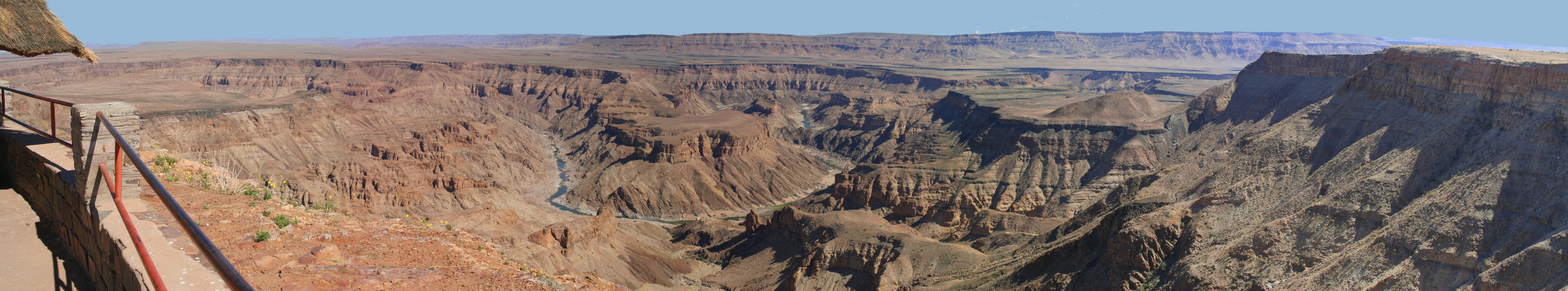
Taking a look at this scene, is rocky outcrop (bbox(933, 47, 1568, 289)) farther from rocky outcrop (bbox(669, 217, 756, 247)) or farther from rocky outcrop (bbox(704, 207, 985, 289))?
rocky outcrop (bbox(669, 217, 756, 247))

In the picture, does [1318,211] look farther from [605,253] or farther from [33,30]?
[33,30]

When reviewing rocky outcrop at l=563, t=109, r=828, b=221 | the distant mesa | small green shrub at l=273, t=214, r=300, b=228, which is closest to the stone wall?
small green shrub at l=273, t=214, r=300, b=228

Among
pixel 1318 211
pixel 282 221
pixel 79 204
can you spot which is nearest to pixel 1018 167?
pixel 1318 211

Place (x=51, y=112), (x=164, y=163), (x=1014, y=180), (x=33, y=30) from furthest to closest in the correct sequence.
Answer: (x=1014, y=180) < (x=164, y=163) < (x=51, y=112) < (x=33, y=30)

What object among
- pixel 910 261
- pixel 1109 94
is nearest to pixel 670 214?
pixel 910 261

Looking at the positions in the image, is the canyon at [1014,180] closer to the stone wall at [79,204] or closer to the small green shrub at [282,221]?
the small green shrub at [282,221]

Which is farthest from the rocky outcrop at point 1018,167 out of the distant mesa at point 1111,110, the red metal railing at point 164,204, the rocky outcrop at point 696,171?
the red metal railing at point 164,204
